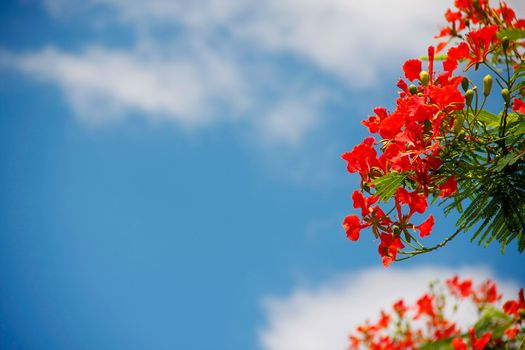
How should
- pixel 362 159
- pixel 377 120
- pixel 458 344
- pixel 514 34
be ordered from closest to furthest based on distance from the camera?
pixel 514 34 < pixel 362 159 < pixel 377 120 < pixel 458 344

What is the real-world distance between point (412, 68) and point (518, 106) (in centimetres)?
41

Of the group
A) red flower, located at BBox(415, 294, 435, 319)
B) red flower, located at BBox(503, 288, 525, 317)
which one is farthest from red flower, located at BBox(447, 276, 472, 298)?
red flower, located at BBox(503, 288, 525, 317)

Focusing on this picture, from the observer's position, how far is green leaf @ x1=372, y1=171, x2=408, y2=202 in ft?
4.78

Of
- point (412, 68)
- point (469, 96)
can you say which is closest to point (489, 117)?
point (469, 96)

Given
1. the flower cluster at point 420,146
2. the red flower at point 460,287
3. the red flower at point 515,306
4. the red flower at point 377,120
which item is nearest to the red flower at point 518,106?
the flower cluster at point 420,146

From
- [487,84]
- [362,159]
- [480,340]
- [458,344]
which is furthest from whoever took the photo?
[480,340]

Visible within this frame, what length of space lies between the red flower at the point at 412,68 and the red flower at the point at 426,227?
58 centimetres

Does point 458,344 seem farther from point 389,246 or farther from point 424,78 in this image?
point 424,78

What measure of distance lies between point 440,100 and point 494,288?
344cm

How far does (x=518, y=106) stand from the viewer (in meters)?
1.44

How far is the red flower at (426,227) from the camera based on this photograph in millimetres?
1588

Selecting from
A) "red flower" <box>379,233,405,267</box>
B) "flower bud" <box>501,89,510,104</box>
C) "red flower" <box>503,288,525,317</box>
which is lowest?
"red flower" <box>503,288,525,317</box>

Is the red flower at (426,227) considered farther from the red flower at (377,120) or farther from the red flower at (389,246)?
the red flower at (377,120)

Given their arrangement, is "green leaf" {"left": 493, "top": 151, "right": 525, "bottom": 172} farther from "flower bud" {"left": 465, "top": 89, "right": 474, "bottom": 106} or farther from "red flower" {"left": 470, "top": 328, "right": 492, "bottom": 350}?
"red flower" {"left": 470, "top": 328, "right": 492, "bottom": 350}
